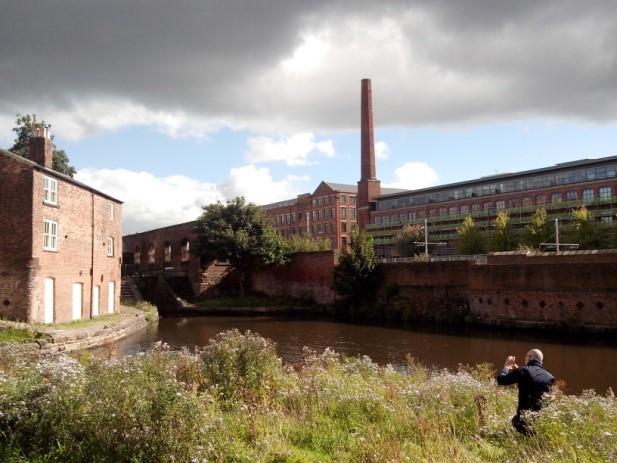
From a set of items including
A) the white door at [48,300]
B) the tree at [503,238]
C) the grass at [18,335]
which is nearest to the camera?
the grass at [18,335]

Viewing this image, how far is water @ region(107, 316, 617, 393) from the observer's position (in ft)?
52.4

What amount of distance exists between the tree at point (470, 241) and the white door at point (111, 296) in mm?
34747

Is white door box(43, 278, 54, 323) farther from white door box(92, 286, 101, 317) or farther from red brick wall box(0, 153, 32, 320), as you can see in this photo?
white door box(92, 286, 101, 317)

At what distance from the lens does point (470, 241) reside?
5166cm

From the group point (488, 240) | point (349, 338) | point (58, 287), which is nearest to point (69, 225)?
point (58, 287)

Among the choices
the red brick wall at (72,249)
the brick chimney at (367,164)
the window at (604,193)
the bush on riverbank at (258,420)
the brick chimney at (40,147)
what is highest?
the brick chimney at (367,164)

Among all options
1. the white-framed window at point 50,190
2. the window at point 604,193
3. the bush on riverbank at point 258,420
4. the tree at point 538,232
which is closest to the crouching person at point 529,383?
the bush on riverbank at point 258,420

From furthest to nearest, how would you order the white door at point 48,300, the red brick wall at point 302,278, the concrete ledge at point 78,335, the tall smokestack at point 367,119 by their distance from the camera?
1. the tall smokestack at point 367,119
2. the red brick wall at point 302,278
3. the white door at point 48,300
4. the concrete ledge at point 78,335

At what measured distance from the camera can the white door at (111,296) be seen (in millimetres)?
26489

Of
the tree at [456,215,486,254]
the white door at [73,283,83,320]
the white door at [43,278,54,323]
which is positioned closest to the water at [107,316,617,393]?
the white door at [73,283,83,320]

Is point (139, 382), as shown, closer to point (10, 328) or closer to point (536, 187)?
point (10, 328)

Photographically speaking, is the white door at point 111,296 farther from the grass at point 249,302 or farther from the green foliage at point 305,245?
the green foliage at point 305,245

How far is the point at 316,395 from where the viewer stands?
764cm

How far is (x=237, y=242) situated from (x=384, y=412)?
102ft
